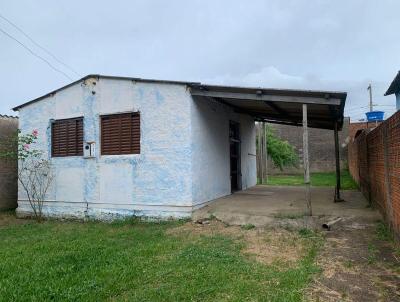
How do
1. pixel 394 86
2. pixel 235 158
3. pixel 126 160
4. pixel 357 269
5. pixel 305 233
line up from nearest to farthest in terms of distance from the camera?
pixel 357 269, pixel 305 233, pixel 126 160, pixel 235 158, pixel 394 86

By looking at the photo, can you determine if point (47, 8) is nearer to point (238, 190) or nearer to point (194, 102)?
point (194, 102)

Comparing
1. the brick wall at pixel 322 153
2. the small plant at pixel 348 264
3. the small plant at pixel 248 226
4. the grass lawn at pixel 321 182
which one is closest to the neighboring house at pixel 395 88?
the grass lawn at pixel 321 182

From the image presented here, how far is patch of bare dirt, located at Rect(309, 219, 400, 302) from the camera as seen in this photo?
416 cm

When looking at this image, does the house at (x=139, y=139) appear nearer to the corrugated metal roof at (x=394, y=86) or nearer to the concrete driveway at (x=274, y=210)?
the concrete driveway at (x=274, y=210)

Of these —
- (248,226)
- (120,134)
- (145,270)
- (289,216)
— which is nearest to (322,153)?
(289,216)

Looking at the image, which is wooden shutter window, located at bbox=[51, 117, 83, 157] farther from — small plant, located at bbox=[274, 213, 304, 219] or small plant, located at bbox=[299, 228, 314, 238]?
small plant, located at bbox=[299, 228, 314, 238]

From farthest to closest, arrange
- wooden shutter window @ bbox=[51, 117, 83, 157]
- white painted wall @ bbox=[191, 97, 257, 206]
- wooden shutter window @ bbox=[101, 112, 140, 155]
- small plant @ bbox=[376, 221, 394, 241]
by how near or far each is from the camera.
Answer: wooden shutter window @ bbox=[51, 117, 83, 157], wooden shutter window @ bbox=[101, 112, 140, 155], white painted wall @ bbox=[191, 97, 257, 206], small plant @ bbox=[376, 221, 394, 241]

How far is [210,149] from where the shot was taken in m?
10.2

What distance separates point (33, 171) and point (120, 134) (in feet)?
11.6

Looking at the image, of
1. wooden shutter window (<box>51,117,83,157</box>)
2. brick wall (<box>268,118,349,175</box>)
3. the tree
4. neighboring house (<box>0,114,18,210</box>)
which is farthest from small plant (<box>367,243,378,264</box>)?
brick wall (<box>268,118,349,175</box>)

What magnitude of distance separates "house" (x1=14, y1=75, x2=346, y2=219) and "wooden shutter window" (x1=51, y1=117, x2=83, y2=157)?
0.03 metres

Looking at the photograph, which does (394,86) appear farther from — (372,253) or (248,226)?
(372,253)

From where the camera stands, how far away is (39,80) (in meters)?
17.2

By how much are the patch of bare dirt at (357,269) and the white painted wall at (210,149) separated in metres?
3.57
